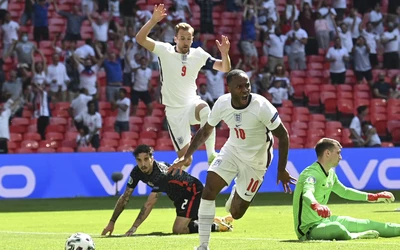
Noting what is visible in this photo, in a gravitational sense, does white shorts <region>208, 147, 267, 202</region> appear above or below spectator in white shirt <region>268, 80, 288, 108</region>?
above

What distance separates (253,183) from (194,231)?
2.61 metres

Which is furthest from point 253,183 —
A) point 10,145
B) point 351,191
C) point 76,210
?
point 10,145

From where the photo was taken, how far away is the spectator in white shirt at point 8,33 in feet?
85.1

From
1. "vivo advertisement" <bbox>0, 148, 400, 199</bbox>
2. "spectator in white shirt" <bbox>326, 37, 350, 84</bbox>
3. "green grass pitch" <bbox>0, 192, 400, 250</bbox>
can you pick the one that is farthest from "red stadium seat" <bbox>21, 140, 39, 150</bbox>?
"spectator in white shirt" <bbox>326, 37, 350, 84</bbox>

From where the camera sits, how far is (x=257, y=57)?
90.6ft

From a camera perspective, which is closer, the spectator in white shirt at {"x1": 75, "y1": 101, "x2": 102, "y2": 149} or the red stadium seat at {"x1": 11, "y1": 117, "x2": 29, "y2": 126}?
the spectator in white shirt at {"x1": 75, "y1": 101, "x2": 102, "y2": 149}

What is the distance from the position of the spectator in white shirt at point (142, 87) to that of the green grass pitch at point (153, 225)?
407 centimetres

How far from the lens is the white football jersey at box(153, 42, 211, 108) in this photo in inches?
564

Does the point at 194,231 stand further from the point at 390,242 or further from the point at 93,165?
the point at 93,165

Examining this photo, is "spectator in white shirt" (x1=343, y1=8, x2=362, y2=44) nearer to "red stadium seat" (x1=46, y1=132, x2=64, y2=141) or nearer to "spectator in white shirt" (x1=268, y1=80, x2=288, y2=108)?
"spectator in white shirt" (x1=268, y1=80, x2=288, y2=108)

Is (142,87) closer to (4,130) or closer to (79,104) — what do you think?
(79,104)

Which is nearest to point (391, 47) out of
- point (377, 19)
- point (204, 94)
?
point (377, 19)

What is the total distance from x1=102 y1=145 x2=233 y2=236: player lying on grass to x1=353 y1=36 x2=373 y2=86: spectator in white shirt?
15192 mm

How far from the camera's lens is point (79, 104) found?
81.3 feet
